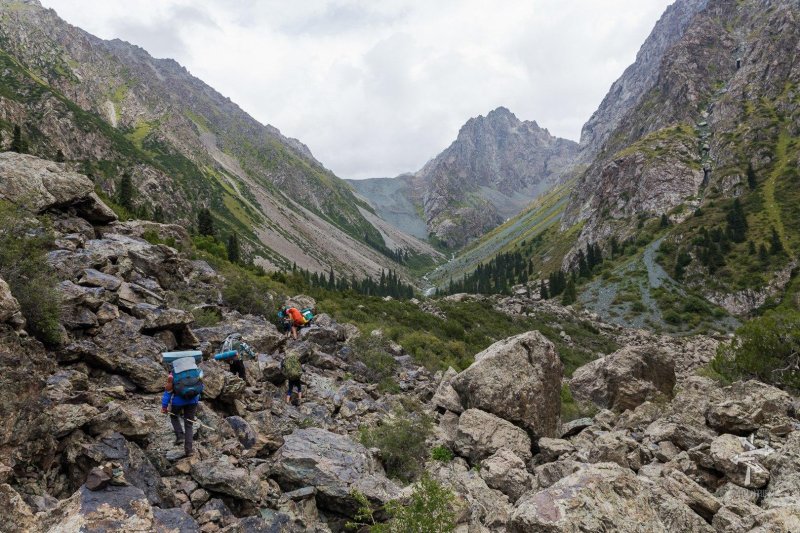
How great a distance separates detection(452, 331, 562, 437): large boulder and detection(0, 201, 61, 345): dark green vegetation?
13.5 meters

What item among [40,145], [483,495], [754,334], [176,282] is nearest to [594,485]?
[483,495]

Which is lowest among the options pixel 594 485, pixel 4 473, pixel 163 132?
pixel 594 485

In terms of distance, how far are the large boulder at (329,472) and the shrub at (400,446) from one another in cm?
132

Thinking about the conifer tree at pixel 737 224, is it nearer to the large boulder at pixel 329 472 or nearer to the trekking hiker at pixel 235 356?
the large boulder at pixel 329 472

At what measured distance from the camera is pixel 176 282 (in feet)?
74.4

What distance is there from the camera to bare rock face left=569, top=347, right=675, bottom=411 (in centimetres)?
2311

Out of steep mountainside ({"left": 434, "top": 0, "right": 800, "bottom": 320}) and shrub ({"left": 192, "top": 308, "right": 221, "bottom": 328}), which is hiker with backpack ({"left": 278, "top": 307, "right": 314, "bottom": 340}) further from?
steep mountainside ({"left": 434, "top": 0, "right": 800, "bottom": 320})

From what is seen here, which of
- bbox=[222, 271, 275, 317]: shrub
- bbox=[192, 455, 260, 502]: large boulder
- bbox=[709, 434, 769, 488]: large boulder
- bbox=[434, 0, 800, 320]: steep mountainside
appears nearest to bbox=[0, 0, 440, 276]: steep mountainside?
bbox=[222, 271, 275, 317]: shrub

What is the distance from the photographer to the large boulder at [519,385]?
16.6 meters

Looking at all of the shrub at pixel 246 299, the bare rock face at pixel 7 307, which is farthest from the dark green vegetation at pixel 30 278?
the shrub at pixel 246 299

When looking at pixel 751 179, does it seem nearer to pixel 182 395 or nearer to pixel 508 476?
pixel 508 476

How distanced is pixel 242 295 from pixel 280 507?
18612 mm

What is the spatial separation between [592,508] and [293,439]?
7345 millimetres

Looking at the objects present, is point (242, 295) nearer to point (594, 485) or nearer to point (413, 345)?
point (413, 345)
